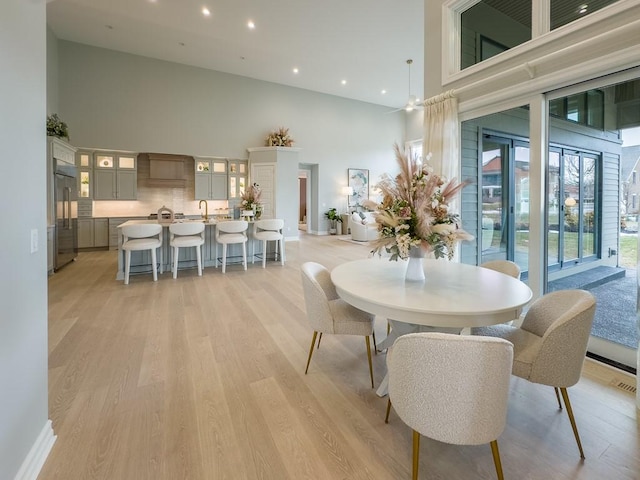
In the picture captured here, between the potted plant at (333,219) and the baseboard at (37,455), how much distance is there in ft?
32.4

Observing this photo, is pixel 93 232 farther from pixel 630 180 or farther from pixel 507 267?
pixel 630 180

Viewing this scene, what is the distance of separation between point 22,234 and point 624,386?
3.57 m

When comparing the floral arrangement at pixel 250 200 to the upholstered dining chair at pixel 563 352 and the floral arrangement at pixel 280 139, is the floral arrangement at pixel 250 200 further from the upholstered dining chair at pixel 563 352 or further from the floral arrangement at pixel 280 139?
the upholstered dining chair at pixel 563 352

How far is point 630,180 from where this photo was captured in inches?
79.2

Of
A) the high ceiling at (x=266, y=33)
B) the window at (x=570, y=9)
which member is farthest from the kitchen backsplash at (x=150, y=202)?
the window at (x=570, y=9)

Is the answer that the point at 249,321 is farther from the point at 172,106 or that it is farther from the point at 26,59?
the point at 172,106

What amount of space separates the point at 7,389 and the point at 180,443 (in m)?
0.78

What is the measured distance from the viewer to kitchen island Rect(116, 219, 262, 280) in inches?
200

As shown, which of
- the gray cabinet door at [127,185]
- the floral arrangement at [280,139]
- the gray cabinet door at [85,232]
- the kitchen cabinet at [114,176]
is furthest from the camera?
the floral arrangement at [280,139]

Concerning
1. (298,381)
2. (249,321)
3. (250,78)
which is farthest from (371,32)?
(298,381)

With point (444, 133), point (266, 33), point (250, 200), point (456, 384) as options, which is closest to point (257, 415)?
point (456, 384)

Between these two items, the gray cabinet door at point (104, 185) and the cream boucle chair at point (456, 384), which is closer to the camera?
the cream boucle chair at point (456, 384)

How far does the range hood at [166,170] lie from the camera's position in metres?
8.28

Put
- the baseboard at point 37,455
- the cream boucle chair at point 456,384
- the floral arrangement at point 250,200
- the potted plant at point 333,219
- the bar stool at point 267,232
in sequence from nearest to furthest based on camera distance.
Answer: the cream boucle chair at point 456,384 → the baseboard at point 37,455 → the bar stool at point 267,232 → the floral arrangement at point 250,200 → the potted plant at point 333,219
